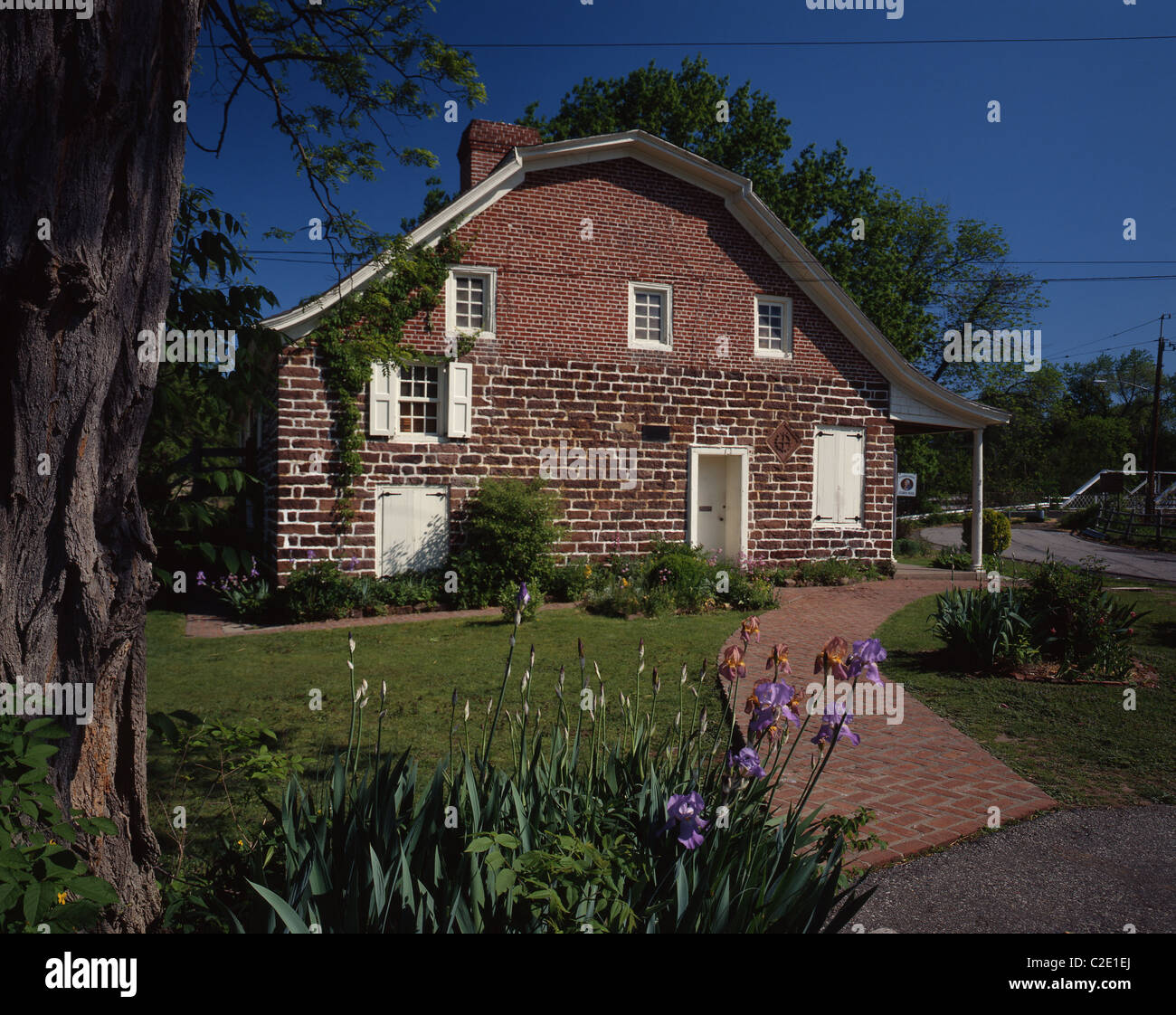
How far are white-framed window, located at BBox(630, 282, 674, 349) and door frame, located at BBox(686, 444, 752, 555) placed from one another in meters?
2.32

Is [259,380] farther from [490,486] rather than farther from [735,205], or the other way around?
[735,205]

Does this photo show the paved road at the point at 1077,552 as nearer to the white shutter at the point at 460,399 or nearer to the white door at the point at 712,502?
the white door at the point at 712,502

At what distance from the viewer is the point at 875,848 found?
4.10 m

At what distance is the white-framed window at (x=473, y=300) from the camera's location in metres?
14.0

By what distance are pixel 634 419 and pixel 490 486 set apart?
3.43m

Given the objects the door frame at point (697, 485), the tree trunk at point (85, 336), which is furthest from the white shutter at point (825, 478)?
the tree trunk at point (85, 336)

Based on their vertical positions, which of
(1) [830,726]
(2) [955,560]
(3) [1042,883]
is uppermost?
(1) [830,726]

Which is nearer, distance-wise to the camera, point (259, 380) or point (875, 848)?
point (259, 380)

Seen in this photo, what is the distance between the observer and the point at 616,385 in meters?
15.1

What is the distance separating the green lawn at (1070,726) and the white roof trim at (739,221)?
8920 millimetres

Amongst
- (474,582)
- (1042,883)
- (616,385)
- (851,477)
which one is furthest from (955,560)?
(1042,883)

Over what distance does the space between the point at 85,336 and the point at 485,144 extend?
14.9 meters

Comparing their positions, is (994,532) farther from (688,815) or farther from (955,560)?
(688,815)

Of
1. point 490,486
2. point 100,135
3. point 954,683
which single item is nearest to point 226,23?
point 100,135
